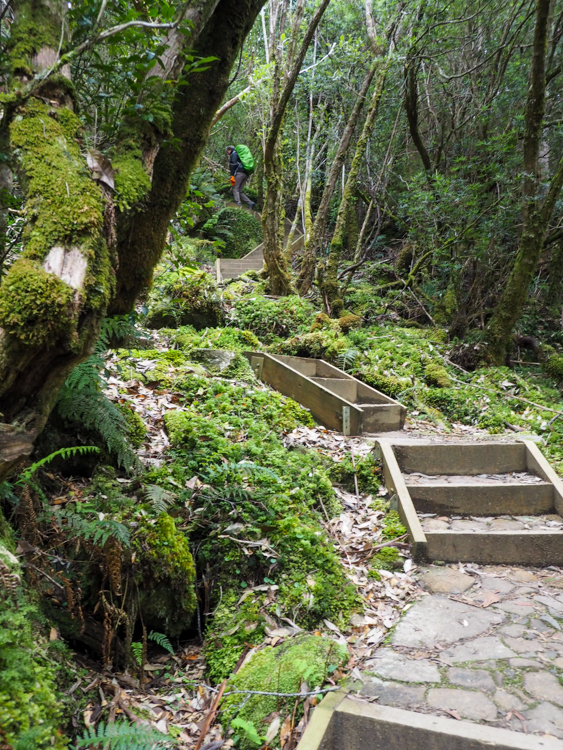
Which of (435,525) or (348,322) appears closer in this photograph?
(435,525)

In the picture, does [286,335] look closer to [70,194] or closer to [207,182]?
[70,194]

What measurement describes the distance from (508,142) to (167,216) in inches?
374

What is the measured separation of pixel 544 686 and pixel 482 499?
2.16 meters

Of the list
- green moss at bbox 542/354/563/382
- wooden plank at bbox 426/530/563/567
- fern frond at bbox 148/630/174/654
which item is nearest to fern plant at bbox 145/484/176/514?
fern frond at bbox 148/630/174/654

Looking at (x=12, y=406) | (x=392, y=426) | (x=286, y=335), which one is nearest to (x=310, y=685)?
(x=12, y=406)

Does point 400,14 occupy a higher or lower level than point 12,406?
higher

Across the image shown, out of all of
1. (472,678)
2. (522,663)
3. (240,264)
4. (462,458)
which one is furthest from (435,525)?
(240,264)

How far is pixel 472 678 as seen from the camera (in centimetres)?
275

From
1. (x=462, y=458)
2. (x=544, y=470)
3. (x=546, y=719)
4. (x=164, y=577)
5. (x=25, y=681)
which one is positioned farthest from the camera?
(x=462, y=458)

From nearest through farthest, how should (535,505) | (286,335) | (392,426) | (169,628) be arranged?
(169,628) < (535,505) < (392,426) < (286,335)

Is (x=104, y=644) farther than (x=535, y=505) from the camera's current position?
No

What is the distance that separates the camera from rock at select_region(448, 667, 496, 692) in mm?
2684

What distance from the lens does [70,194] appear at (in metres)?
2.08

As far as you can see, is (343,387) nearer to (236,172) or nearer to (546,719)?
(546,719)
